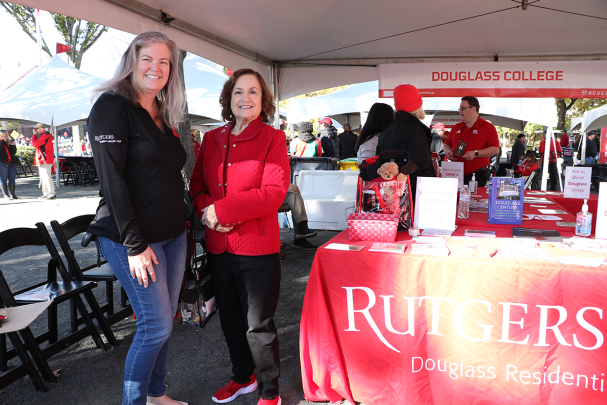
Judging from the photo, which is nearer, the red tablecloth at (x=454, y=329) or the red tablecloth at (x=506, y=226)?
the red tablecloth at (x=454, y=329)

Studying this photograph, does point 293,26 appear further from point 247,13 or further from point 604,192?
point 604,192

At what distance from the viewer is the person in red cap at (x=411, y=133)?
248 centimetres

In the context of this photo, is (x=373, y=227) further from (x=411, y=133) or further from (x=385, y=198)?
(x=411, y=133)

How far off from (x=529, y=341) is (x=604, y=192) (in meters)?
0.71

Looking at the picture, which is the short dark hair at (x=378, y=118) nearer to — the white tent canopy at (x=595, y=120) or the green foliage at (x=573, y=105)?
the white tent canopy at (x=595, y=120)

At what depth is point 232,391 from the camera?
6.51 feet

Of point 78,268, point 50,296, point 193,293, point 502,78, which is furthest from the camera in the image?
point 502,78

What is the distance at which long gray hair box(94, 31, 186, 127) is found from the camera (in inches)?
58.1

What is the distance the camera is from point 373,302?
5.86 feet

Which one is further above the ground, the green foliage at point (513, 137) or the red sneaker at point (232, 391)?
the green foliage at point (513, 137)

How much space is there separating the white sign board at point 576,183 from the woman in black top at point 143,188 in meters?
2.91

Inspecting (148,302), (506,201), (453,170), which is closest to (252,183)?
(148,302)

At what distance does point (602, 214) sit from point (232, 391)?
5.95 feet

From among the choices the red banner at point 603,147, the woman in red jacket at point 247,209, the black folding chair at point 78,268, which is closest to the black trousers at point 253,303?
the woman in red jacket at point 247,209
